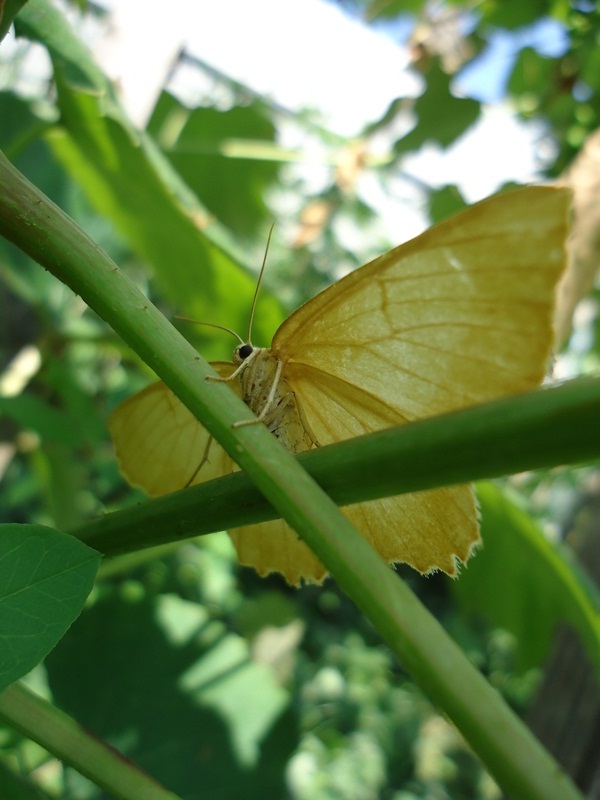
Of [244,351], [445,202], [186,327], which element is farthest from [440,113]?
[244,351]

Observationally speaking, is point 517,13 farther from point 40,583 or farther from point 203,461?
point 40,583

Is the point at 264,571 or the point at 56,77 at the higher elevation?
the point at 56,77

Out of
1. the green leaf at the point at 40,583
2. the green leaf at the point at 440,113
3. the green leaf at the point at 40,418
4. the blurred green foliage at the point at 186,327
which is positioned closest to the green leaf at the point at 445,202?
the blurred green foliage at the point at 186,327

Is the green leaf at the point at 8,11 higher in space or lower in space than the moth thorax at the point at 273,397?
higher

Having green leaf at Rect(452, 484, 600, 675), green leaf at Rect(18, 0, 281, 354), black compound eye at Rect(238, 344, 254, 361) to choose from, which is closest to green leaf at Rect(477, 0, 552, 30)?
green leaf at Rect(18, 0, 281, 354)

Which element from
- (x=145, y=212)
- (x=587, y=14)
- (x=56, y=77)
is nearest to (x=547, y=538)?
(x=145, y=212)

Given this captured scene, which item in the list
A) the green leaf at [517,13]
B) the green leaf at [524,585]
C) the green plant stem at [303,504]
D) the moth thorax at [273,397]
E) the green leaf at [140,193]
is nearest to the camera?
the green plant stem at [303,504]

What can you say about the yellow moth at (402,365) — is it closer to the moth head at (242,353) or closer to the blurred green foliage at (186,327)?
the moth head at (242,353)

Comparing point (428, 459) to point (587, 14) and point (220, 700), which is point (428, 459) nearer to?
point (220, 700)
